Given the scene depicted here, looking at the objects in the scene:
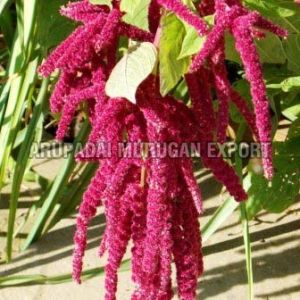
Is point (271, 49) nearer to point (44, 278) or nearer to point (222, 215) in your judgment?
point (222, 215)

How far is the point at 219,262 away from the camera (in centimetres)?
152

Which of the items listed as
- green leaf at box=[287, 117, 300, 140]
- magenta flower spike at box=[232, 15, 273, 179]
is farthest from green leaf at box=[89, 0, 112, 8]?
green leaf at box=[287, 117, 300, 140]

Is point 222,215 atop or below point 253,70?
below

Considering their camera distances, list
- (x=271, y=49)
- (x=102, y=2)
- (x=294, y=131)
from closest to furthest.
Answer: (x=102, y=2)
(x=271, y=49)
(x=294, y=131)

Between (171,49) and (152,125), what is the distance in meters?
0.08

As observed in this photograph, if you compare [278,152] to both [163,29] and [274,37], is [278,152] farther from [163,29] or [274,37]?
[163,29]

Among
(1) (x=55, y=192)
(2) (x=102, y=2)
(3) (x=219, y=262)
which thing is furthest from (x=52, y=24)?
(3) (x=219, y=262)

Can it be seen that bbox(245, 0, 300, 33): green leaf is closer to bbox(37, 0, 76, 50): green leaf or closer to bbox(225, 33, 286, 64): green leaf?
bbox(225, 33, 286, 64): green leaf

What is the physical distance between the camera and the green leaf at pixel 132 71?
63cm

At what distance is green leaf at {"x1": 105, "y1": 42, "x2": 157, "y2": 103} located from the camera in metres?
0.63

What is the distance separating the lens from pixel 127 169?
718mm

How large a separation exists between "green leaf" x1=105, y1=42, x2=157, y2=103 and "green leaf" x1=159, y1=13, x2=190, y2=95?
16 millimetres

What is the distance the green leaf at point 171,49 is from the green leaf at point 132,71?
0.05ft

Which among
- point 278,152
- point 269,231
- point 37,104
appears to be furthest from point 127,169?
point 269,231
